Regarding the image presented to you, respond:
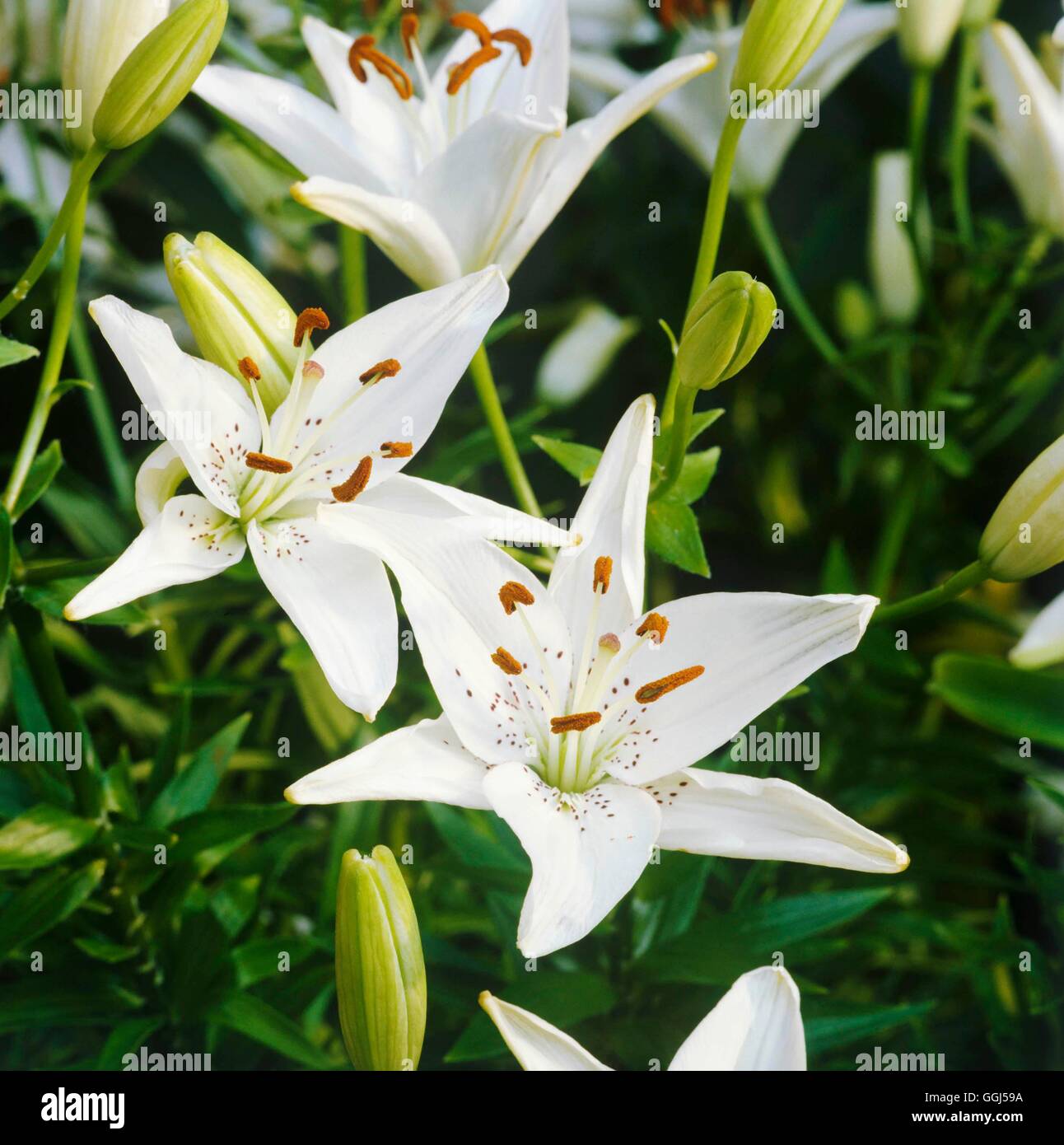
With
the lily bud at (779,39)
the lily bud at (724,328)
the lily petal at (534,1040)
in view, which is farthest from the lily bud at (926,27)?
the lily petal at (534,1040)

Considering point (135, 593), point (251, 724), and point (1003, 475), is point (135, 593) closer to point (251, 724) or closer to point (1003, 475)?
point (251, 724)

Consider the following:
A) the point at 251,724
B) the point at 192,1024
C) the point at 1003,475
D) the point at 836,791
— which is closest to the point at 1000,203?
the point at 1003,475

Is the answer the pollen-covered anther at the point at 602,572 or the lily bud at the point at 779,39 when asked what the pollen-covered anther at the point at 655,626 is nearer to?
the pollen-covered anther at the point at 602,572

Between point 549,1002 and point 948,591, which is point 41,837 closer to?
point 549,1002

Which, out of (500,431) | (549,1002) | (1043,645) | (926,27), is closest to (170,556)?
(500,431)

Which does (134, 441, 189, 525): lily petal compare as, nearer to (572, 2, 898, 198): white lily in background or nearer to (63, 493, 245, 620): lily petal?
(63, 493, 245, 620): lily petal
